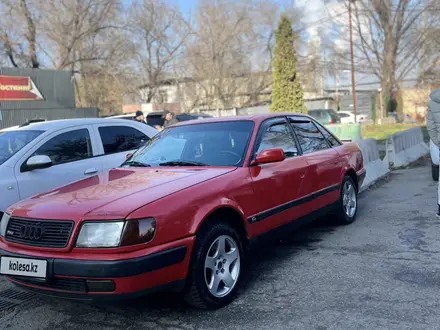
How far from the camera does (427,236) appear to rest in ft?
18.1

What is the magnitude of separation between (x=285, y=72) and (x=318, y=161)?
53.4ft

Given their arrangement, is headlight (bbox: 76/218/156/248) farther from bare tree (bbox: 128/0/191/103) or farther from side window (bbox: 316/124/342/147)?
bare tree (bbox: 128/0/191/103)

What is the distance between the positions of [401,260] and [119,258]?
302 cm

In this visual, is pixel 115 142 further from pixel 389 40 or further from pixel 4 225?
pixel 389 40

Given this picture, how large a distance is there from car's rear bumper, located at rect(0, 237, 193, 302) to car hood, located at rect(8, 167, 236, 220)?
1.08 ft

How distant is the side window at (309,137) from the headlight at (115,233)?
2.70m

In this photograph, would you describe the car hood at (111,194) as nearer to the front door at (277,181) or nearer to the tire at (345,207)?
the front door at (277,181)

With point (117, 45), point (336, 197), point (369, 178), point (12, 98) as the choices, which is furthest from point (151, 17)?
point (336, 197)

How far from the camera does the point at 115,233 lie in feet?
10.5

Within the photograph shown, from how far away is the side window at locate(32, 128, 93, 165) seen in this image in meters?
5.80

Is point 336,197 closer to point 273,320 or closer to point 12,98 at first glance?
point 273,320

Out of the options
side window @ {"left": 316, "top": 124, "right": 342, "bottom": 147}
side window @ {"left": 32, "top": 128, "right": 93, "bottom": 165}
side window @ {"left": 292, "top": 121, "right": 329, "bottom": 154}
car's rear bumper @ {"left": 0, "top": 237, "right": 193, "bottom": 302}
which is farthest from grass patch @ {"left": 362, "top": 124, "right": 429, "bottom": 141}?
car's rear bumper @ {"left": 0, "top": 237, "right": 193, "bottom": 302}

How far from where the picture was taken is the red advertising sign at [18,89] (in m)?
20.8

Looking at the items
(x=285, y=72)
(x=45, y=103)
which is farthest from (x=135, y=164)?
(x=45, y=103)
